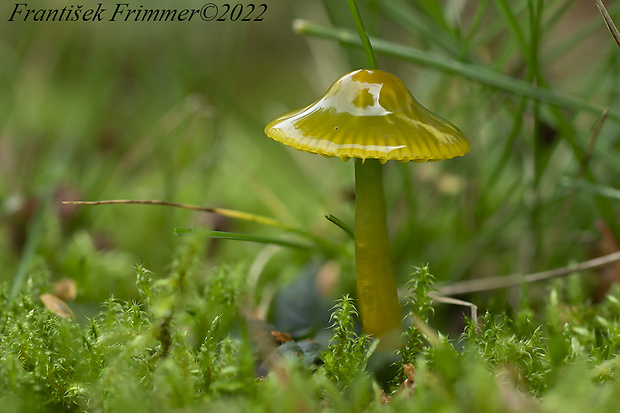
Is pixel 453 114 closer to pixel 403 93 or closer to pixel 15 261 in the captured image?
pixel 403 93

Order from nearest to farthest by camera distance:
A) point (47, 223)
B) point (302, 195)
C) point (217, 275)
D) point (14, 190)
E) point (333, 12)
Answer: point (217, 275)
point (333, 12)
point (47, 223)
point (14, 190)
point (302, 195)

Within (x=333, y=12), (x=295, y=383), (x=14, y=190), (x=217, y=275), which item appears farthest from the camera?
(x=14, y=190)

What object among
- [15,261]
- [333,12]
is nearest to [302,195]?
[333,12]

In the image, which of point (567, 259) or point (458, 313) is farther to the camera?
point (567, 259)

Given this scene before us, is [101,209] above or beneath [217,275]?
beneath

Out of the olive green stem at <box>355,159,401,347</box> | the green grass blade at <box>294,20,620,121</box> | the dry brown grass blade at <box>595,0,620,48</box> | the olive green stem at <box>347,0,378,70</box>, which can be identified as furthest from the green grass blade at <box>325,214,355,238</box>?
the dry brown grass blade at <box>595,0,620,48</box>

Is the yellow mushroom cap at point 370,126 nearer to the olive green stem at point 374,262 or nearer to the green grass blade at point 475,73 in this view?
the olive green stem at point 374,262
